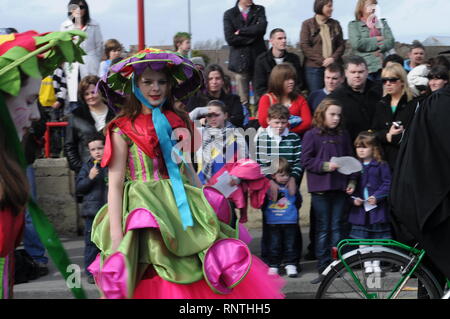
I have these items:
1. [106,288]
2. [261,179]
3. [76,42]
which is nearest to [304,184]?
[261,179]

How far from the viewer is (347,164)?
6824 mm

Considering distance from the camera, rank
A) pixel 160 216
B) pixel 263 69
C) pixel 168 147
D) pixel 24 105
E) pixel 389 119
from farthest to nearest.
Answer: pixel 263 69 < pixel 389 119 < pixel 168 147 < pixel 160 216 < pixel 24 105

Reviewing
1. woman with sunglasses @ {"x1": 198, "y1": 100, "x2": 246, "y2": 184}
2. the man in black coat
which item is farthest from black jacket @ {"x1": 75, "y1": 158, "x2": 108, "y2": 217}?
the man in black coat

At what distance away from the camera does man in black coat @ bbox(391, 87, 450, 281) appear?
4301 millimetres

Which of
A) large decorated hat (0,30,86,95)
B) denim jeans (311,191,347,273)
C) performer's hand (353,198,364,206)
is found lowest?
denim jeans (311,191,347,273)

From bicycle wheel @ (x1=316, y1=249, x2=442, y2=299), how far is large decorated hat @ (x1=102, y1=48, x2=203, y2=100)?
1.58 metres

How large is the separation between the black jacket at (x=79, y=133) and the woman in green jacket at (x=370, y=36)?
3.06 metres

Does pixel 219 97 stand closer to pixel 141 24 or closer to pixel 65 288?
pixel 141 24

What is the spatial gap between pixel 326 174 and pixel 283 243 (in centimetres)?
75

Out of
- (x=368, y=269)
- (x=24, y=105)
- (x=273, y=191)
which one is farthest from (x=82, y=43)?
(x=24, y=105)

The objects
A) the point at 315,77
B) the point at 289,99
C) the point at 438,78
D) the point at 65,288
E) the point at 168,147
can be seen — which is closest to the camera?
the point at 168,147

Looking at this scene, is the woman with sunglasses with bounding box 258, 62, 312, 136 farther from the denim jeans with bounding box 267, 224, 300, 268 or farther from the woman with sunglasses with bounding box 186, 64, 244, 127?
the denim jeans with bounding box 267, 224, 300, 268

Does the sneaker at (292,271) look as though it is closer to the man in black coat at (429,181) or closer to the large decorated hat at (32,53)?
the man in black coat at (429,181)

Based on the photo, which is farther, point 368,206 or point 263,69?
point 263,69
